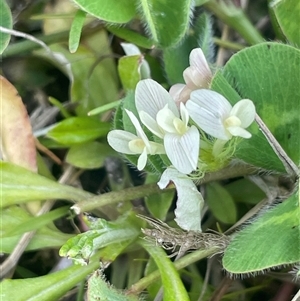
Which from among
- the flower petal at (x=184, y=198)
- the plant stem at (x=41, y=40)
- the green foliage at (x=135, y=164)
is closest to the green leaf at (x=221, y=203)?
the green foliage at (x=135, y=164)

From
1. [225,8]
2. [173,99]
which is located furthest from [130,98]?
[225,8]

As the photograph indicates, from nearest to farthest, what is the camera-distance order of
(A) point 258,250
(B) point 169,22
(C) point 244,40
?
(A) point 258,250 < (B) point 169,22 < (C) point 244,40

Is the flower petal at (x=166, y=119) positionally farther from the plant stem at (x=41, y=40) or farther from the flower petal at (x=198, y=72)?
the plant stem at (x=41, y=40)

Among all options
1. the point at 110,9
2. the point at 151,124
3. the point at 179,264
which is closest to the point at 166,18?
the point at 110,9

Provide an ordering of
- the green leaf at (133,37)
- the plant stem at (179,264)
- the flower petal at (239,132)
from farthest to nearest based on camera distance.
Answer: the green leaf at (133,37) → the plant stem at (179,264) → the flower petal at (239,132)

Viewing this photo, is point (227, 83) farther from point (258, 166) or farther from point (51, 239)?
point (51, 239)

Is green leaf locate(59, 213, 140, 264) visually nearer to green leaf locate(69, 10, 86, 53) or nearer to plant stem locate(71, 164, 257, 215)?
plant stem locate(71, 164, 257, 215)
